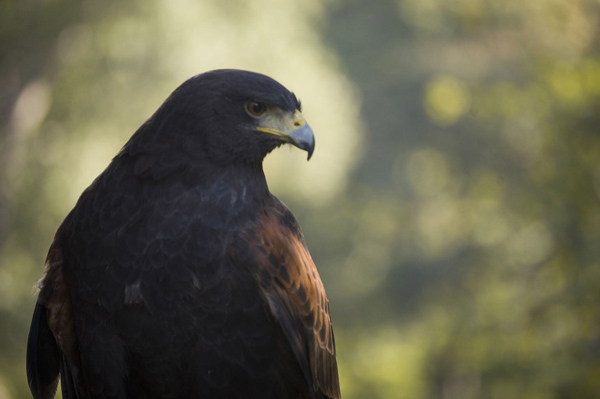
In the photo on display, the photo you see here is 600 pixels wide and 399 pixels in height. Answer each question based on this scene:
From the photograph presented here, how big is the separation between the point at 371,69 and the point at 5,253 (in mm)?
15264

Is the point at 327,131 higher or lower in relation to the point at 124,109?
higher

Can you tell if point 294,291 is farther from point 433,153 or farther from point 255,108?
point 433,153

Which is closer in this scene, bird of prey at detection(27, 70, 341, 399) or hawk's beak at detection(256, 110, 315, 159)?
bird of prey at detection(27, 70, 341, 399)

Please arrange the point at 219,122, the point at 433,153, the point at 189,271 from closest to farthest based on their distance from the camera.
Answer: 1. the point at 189,271
2. the point at 219,122
3. the point at 433,153

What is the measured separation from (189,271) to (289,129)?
801mm

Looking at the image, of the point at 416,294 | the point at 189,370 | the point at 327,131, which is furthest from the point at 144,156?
the point at 416,294

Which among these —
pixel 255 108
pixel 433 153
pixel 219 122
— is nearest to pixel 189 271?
pixel 219 122

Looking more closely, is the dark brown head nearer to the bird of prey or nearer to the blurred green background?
the bird of prey

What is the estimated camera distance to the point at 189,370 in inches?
104

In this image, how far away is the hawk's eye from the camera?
2.87m

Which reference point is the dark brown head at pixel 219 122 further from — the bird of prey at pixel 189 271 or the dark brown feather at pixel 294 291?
the dark brown feather at pixel 294 291

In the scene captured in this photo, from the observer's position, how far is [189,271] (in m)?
2.57

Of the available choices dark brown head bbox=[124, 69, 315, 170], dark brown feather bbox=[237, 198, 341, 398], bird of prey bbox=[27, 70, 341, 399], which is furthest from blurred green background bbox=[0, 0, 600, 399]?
dark brown head bbox=[124, 69, 315, 170]

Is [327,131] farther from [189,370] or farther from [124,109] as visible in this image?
[189,370]
